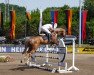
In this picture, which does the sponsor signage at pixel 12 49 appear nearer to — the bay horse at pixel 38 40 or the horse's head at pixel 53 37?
the bay horse at pixel 38 40

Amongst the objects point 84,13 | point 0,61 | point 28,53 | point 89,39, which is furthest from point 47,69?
point 89,39

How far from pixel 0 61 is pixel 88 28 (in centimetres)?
4689

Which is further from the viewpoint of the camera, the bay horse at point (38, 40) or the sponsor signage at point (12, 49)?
the sponsor signage at point (12, 49)

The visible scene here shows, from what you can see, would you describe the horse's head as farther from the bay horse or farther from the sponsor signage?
the sponsor signage

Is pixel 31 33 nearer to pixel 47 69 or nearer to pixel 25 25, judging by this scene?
pixel 25 25

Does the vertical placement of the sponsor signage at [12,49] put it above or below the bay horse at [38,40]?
below

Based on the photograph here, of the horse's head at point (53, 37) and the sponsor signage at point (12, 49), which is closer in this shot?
the horse's head at point (53, 37)

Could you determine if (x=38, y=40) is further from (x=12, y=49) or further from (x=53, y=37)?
(x=12, y=49)

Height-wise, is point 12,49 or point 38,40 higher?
point 38,40

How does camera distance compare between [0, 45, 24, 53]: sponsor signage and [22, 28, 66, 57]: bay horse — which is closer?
[22, 28, 66, 57]: bay horse

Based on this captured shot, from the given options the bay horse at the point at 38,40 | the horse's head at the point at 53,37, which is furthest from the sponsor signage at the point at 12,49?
the horse's head at the point at 53,37

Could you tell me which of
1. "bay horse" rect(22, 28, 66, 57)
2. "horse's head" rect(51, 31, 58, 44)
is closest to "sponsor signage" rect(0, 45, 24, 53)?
"bay horse" rect(22, 28, 66, 57)

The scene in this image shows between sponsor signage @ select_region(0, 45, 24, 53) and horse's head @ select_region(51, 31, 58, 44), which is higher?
horse's head @ select_region(51, 31, 58, 44)

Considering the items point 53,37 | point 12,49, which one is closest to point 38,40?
point 53,37
